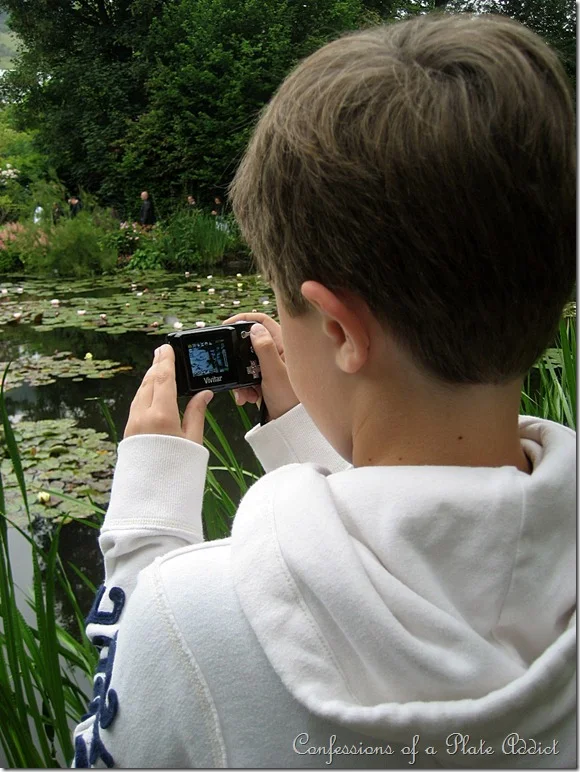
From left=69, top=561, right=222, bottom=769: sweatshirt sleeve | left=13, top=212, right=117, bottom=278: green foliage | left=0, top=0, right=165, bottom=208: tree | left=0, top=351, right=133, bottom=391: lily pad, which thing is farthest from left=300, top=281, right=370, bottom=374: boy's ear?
left=13, top=212, right=117, bottom=278: green foliage

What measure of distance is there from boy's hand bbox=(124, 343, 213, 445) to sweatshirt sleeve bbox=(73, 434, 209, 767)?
0.05 feet

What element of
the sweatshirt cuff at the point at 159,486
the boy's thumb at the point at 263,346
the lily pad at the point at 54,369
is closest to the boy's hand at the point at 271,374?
the boy's thumb at the point at 263,346

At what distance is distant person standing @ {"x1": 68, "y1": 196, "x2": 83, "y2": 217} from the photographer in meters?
4.58

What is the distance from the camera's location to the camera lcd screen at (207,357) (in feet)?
1.56

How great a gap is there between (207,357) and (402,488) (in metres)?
0.24

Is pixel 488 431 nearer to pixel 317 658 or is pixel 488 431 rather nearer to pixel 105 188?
pixel 317 658

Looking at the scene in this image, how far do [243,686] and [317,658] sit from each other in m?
0.04

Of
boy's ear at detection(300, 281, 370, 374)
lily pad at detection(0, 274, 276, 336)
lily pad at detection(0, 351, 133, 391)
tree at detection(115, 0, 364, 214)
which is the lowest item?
lily pad at detection(0, 351, 133, 391)

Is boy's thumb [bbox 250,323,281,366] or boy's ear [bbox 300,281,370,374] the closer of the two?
boy's ear [bbox 300,281,370,374]

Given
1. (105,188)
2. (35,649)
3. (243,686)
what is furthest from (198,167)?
(243,686)

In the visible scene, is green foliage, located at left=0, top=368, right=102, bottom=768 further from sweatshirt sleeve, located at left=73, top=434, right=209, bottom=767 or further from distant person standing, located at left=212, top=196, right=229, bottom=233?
distant person standing, located at left=212, top=196, right=229, bottom=233

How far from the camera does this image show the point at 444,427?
0.96 ft

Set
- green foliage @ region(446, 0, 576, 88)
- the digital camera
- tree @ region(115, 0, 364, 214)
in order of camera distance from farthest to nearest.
Result: tree @ region(115, 0, 364, 214) → green foliage @ region(446, 0, 576, 88) → the digital camera

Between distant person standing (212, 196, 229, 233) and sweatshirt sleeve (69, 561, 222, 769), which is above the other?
distant person standing (212, 196, 229, 233)
